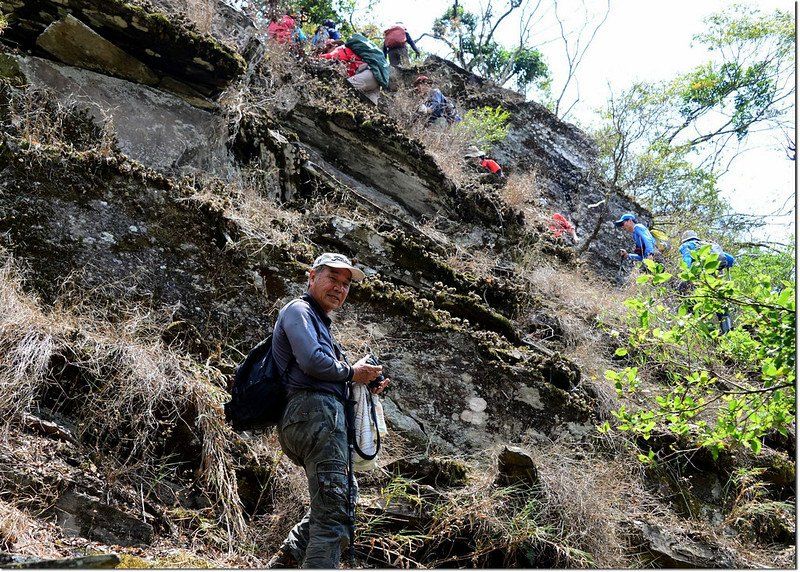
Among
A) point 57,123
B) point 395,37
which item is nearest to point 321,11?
point 395,37

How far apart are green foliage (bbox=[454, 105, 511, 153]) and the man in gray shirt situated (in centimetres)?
911

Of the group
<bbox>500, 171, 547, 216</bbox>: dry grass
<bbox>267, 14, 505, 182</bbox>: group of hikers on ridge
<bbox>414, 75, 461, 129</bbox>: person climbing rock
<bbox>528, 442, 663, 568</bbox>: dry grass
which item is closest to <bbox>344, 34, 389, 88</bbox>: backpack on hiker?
<bbox>267, 14, 505, 182</bbox>: group of hikers on ridge

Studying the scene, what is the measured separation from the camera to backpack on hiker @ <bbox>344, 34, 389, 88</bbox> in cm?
1163

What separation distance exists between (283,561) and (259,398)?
40.0 inches

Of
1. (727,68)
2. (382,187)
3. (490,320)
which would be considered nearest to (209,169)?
(382,187)

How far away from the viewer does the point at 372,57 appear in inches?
464

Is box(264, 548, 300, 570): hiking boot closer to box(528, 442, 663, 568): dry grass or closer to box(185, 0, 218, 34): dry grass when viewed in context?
box(528, 442, 663, 568): dry grass

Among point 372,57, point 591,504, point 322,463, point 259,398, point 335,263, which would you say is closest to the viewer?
point 322,463

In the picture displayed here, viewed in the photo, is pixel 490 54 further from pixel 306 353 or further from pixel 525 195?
pixel 306 353

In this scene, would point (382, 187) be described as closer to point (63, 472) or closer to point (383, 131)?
point (383, 131)

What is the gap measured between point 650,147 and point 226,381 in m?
12.0

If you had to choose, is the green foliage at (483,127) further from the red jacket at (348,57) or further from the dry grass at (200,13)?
the dry grass at (200,13)

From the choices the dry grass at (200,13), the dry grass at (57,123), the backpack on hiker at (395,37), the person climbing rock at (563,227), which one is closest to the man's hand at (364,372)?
the dry grass at (57,123)

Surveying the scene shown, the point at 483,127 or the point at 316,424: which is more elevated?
the point at 483,127
